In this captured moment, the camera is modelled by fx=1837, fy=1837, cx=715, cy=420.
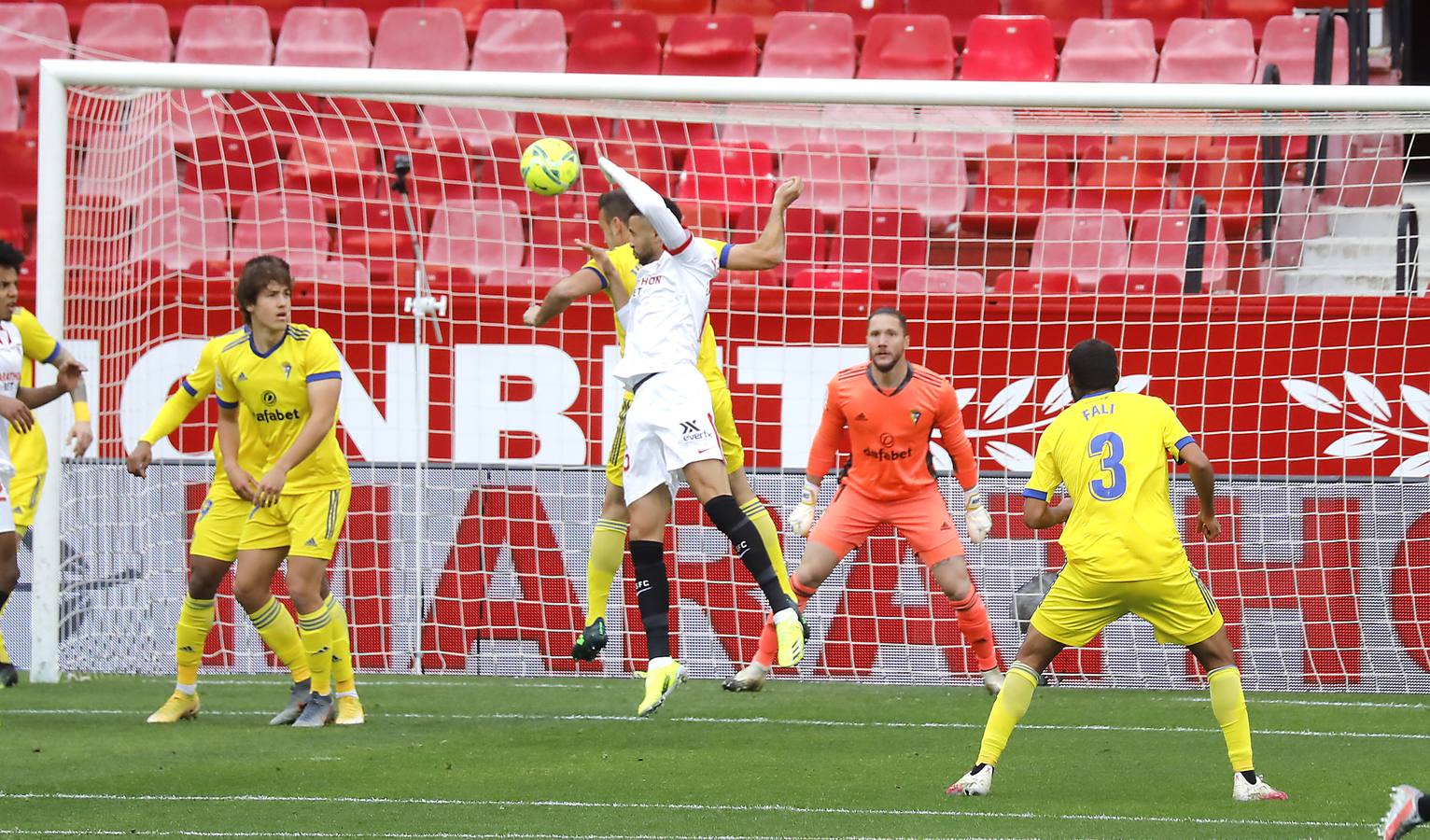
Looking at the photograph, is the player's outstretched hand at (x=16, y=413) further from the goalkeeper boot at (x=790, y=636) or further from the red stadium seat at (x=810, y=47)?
the red stadium seat at (x=810, y=47)

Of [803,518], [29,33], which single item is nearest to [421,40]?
[29,33]

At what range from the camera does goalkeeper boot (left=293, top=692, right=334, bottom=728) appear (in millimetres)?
8461

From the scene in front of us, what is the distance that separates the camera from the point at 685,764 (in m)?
7.34

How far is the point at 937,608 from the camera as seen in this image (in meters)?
11.0

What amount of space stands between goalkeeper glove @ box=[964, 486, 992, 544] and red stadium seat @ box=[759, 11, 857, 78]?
5.91 meters

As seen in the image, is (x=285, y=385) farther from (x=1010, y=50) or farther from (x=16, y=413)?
(x=1010, y=50)

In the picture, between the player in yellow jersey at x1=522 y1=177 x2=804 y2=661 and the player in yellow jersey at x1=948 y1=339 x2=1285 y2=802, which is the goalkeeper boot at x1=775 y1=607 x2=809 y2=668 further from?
the player in yellow jersey at x1=948 y1=339 x2=1285 y2=802

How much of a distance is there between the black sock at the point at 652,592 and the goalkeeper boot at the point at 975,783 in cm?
157

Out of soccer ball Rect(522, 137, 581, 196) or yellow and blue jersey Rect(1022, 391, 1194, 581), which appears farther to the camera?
soccer ball Rect(522, 137, 581, 196)

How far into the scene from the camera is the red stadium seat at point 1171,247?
11398 mm

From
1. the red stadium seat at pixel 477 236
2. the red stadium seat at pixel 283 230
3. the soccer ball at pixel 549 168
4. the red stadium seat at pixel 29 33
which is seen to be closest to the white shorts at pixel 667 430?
the soccer ball at pixel 549 168

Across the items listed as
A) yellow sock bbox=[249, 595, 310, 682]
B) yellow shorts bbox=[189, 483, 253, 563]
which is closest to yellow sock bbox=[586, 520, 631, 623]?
yellow sock bbox=[249, 595, 310, 682]

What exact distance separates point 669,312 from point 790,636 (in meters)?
1.42

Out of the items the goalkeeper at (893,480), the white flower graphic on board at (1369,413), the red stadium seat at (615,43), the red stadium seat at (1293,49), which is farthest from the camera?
the red stadium seat at (615,43)
